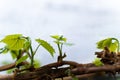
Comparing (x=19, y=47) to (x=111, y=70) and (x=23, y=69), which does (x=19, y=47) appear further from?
(x=111, y=70)

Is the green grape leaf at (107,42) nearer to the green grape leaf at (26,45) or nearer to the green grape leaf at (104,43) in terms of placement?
the green grape leaf at (104,43)

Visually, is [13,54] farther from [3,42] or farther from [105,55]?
[105,55]

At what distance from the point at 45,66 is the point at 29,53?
0.03m

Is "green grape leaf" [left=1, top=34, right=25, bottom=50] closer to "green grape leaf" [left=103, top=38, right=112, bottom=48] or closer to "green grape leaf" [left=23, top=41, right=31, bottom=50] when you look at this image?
"green grape leaf" [left=23, top=41, right=31, bottom=50]

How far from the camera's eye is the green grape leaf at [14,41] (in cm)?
49

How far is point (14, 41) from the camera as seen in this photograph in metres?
0.49

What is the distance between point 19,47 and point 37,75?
0.05m

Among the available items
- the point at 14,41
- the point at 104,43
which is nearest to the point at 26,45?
the point at 14,41

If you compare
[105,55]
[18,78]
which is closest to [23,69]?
[18,78]

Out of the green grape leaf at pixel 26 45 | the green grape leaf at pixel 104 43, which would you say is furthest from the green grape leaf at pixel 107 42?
the green grape leaf at pixel 26 45

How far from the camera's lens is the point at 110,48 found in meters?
0.50

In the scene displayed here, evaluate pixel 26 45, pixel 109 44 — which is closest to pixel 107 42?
pixel 109 44

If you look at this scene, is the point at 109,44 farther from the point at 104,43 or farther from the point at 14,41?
the point at 14,41

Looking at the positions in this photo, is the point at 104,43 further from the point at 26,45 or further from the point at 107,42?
the point at 26,45
